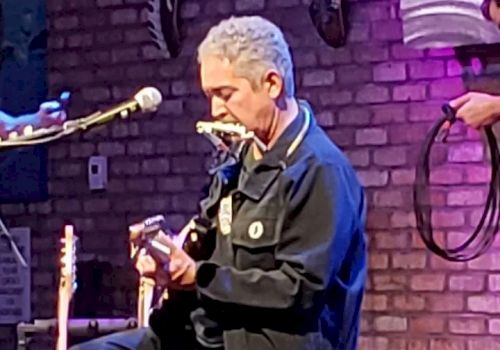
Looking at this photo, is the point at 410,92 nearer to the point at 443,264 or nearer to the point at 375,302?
the point at 443,264

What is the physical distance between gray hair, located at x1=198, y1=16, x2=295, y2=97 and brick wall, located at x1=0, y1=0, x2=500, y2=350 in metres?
1.69

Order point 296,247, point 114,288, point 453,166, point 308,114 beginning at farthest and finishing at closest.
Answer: point 114,288 < point 453,166 < point 308,114 < point 296,247

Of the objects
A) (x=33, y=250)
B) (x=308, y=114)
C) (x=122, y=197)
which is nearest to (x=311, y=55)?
(x=122, y=197)

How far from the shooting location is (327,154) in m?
2.86

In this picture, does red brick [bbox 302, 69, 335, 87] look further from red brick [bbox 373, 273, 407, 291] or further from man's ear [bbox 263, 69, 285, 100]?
man's ear [bbox 263, 69, 285, 100]

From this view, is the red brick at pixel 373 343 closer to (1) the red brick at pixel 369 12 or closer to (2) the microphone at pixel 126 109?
(1) the red brick at pixel 369 12

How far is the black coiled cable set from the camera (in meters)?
4.41

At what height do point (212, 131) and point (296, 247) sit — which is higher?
point (212, 131)

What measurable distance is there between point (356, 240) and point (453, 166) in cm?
171

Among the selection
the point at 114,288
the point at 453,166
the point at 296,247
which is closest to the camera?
the point at 296,247

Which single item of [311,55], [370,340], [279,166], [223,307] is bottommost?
[370,340]

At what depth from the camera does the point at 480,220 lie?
4.45 m

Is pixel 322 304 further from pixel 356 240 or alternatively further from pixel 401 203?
pixel 401 203

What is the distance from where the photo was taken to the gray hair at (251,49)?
2.87m
